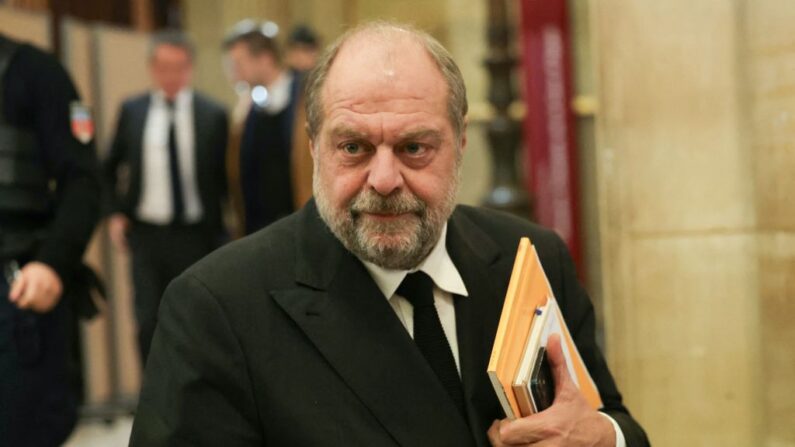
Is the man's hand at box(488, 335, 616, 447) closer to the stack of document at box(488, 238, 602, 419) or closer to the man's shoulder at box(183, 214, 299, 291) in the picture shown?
the stack of document at box(488, 238, 602, 419)

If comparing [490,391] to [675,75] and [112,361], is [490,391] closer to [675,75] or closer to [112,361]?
[675,75]

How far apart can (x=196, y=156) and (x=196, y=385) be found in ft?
13.7

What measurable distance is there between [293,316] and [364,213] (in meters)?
0.26

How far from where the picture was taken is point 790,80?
2.95 m

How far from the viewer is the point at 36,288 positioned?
3.06m

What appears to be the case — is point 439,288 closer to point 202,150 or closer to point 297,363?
point 297,363

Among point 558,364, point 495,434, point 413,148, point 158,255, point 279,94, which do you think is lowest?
point 158,255

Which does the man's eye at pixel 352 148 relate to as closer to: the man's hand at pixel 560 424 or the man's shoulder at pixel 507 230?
the man's shoulder at pixel 507 230

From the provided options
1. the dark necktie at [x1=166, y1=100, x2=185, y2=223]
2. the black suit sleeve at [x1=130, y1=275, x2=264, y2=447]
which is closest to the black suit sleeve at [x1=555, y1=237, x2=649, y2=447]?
the black suit sleeve at [x1=130, y1=275, x2=264, y2=447]

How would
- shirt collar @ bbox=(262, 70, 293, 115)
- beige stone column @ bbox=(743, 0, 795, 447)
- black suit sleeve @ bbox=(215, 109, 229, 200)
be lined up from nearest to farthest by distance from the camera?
beige stone column @ bbox=(743, 0, 795, 447) → shirt collar @ bbox=(262, 70, 293, 115) → black suit sleeve @ bbox=(215, 109, 229, 200)

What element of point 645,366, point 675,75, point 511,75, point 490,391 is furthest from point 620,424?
point 511,75

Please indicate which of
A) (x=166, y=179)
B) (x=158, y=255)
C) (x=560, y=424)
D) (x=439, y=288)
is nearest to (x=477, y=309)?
(x=439, y=288)

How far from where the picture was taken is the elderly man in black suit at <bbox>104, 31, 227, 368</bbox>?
587 centimetres

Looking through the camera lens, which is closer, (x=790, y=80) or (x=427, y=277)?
(x=427, y=277)
